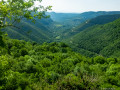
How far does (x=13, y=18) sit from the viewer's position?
9203 mm

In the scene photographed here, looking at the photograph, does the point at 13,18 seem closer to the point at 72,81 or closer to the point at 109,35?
the point at 72,81

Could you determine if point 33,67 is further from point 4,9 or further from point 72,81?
point 4,9

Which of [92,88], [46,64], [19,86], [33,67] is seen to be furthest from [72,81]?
[46,64]

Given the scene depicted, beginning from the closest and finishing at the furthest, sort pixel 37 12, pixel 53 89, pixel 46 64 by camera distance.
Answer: pixel 37 12 → pixel 53 89 → pixel 46 64

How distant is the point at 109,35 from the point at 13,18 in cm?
20295

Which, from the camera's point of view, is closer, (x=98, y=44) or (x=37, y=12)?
(x=37, y=12)

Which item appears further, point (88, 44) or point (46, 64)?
point (88, 44)

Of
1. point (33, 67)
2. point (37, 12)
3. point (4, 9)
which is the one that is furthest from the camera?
point (33, 67)

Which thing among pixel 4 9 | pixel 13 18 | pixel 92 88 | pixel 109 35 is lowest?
pixel 109 35

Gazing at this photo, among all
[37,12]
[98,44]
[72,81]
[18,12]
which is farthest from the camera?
[98,44]

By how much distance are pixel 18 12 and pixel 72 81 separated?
9387 mm

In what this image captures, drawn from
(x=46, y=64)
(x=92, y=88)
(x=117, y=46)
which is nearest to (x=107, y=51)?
(x=117, y=46)

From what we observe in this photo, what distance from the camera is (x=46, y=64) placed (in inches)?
1362

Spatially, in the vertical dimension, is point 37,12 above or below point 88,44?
above
